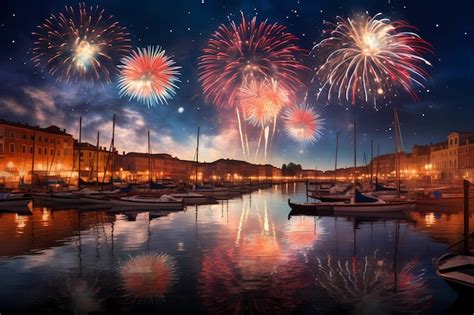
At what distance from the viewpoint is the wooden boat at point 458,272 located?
13.9 metres

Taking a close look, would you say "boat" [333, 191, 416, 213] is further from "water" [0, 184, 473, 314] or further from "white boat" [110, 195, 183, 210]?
"white boat" [110, 195, 183, 210]

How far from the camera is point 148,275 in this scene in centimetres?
1653

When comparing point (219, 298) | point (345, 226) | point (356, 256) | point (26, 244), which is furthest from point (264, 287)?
point (345, 226)

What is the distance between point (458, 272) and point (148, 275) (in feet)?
41.3

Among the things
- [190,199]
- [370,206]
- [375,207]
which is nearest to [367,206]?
[370,206]

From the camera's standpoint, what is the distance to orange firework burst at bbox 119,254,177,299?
14281mm

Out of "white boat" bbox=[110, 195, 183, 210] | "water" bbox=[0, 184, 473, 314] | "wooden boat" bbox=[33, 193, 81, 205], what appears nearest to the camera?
"water" bbox=[0, 184, 473, 314]

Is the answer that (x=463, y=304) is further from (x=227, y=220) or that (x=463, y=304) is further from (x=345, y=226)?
(x=227, y=220)

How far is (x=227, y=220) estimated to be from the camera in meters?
38.8

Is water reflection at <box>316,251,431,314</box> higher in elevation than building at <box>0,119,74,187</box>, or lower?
lower

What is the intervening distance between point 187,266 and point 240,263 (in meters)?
2.66

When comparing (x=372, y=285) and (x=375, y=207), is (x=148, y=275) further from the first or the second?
(x=375, y=207)

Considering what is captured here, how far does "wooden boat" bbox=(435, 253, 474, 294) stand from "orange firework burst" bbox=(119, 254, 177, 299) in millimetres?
10807

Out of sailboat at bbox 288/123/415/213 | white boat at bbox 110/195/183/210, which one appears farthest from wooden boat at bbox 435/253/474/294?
white boat at bbox 110/195/183/210
